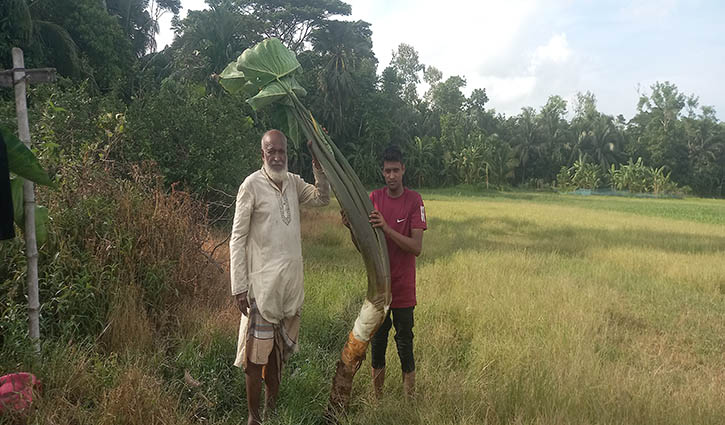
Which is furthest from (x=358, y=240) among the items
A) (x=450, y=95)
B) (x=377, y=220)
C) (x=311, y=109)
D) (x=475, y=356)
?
(x=450, y=95)

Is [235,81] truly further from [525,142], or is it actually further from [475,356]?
[525,142]

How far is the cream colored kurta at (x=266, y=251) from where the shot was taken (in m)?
2.59

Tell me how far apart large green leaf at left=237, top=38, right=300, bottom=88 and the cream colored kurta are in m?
0.52

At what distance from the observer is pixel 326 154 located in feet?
8.50

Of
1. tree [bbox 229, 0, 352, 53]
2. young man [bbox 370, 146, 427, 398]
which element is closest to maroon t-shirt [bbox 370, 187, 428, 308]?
young man [bbox 370, 146, 427, 398]

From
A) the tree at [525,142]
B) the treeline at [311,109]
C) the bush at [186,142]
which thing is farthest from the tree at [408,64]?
the bush at [186,142]

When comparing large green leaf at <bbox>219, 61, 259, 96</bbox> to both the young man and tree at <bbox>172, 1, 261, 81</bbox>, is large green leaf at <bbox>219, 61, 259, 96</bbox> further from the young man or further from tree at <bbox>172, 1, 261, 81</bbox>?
tree at <bbox>172, 1, 261, 81</bbox>

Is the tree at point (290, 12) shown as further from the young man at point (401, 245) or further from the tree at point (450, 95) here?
the young man at point (401, 245)

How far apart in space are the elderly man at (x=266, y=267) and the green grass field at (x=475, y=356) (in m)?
0.40

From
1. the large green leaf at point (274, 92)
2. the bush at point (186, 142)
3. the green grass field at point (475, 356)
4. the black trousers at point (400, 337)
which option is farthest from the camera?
the bush at point (186, 142)

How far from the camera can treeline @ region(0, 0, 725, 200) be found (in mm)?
8227

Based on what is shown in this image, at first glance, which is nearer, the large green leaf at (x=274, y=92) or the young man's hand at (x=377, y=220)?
the large green leaf at (x=274, y=92)

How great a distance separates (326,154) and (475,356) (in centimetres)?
224

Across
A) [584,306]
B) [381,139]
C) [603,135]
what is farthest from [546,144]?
[584,306]
